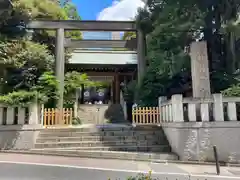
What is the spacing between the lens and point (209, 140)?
24.2 ft

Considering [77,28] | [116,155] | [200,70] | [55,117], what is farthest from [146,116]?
[77,28]

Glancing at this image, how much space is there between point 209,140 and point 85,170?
12.6ft

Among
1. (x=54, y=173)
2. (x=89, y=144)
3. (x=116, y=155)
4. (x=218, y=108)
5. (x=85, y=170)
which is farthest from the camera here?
(x=89, y=144)

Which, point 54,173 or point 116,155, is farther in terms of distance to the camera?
point 116,155

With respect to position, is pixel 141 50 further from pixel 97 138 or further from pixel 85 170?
pixel 85 170

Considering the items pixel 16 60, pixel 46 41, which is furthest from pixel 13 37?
pixel 46 41

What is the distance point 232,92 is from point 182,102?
1731 mm

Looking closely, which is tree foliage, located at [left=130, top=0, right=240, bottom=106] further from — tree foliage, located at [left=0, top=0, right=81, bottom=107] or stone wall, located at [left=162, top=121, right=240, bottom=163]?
tree foliage, located at [left=0, top=0, right=81, bottom=107]

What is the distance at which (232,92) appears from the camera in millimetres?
8086

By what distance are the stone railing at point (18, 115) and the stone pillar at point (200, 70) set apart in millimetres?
5738

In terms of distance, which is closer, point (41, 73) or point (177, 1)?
point (177, 1)

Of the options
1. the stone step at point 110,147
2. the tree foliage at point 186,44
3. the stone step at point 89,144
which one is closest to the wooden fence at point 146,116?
the tree foliage at point 186,44

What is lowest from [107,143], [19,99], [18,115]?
[107,143]

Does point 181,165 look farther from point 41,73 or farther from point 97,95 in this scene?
point 97,95
